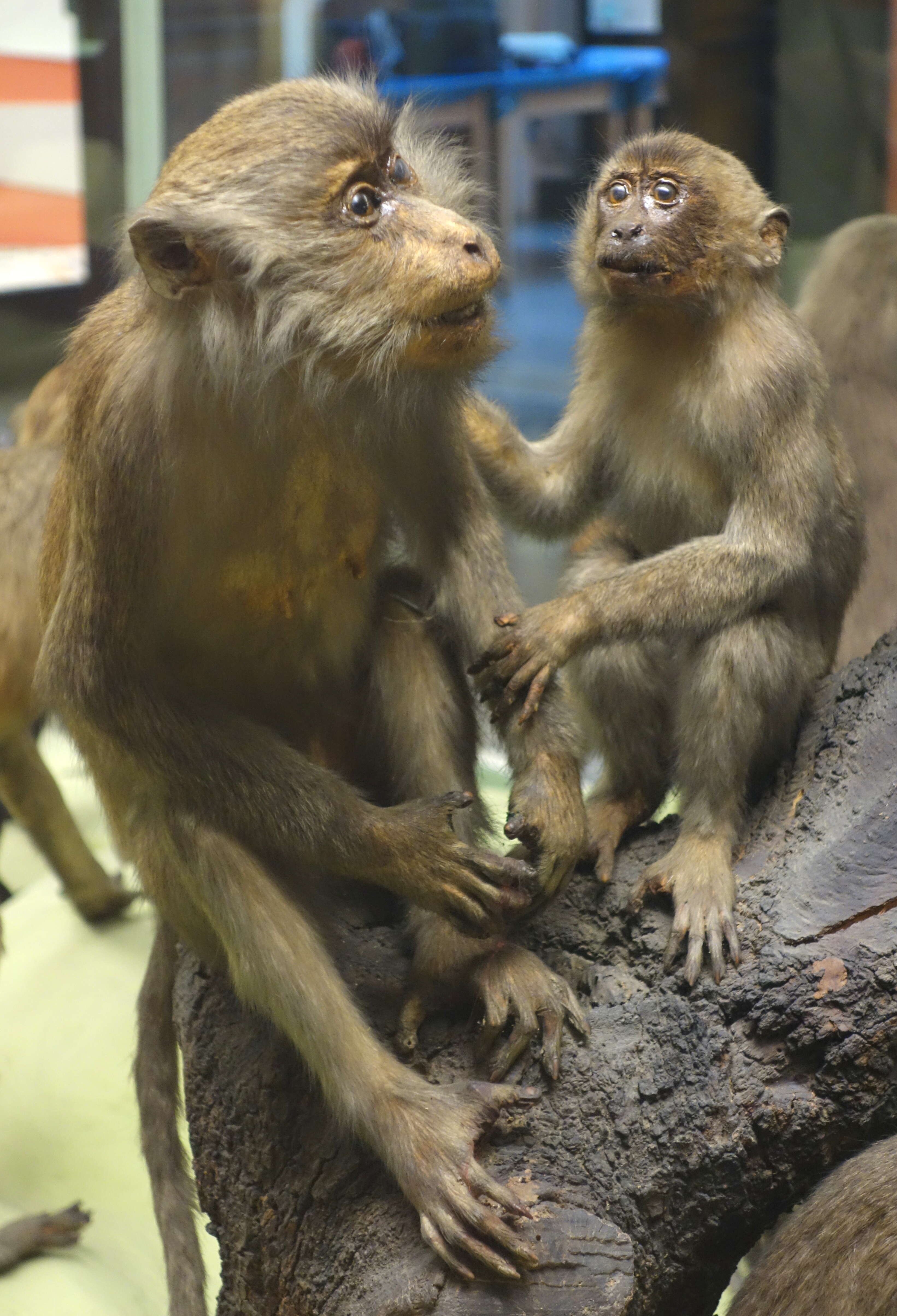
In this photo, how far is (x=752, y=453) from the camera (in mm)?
2838

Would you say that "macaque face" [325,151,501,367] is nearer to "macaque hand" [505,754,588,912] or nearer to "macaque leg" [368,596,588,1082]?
"macaque leg" [368,596,588,1082]

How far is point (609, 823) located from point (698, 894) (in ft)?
1.34

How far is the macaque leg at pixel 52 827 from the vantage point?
15.6 ft

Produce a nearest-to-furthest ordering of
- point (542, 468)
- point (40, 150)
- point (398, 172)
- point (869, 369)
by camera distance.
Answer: point (398, 172) → point (542, 468) → point (869, 369) → point (40, 150)

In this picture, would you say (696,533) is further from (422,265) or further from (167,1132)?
(167,1132)

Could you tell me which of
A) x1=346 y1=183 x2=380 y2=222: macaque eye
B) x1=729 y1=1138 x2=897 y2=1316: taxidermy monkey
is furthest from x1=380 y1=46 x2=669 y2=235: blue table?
x1=729 y1=1138 x2=897 y2=1316: taxidermy monkey

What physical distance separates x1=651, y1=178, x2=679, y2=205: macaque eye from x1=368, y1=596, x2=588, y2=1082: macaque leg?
1.01m

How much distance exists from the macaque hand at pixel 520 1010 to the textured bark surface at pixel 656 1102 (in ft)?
0.17

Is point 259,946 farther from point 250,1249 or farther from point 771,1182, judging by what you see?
point 771,1182

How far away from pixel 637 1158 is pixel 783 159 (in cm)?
429

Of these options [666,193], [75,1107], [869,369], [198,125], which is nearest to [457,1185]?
[666,193]

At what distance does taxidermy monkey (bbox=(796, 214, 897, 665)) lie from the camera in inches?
178

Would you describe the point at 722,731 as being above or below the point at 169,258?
below

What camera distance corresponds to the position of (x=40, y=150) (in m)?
6.93
